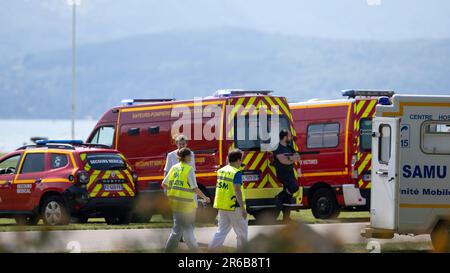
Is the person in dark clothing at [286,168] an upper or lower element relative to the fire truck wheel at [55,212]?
upper

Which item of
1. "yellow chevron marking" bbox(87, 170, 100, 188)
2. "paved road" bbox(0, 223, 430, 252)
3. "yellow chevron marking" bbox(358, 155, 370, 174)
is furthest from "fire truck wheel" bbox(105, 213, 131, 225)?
"paved road" bbox(0, 223, 430, 252)

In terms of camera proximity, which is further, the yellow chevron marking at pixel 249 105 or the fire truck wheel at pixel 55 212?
the yellow chevron marking at pixel 249 105

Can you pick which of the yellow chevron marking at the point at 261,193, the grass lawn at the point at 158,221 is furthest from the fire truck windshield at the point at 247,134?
the grass lawn at the point at 158,221

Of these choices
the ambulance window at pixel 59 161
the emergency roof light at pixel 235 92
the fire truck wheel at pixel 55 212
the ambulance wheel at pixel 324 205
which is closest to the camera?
the fire truck wheel at pixel 55 212

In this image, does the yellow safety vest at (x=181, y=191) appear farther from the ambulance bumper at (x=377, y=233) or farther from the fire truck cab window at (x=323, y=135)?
the fire truck cab window at (x=323, y=135)

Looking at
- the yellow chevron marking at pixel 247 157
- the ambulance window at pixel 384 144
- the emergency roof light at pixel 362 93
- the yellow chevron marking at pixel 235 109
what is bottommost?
the yellow chevron marking at pixel 247 157

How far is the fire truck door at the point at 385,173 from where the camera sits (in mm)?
15516

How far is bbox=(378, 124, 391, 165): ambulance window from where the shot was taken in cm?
1567

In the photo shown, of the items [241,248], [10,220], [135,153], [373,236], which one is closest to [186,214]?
[373,236]

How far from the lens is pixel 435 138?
1561cm

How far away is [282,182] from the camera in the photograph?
21562mm

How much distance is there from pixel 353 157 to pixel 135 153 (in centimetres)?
424
